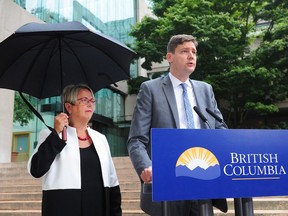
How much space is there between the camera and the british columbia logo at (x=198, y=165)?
4.57ft

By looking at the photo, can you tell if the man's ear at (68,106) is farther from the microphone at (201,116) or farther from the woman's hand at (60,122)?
the microphone at (201,116)

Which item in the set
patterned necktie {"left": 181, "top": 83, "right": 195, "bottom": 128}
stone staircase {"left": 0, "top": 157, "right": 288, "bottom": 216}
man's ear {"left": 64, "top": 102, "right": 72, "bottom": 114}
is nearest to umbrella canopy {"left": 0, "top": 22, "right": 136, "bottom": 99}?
man's ear {"left": 64, "top": 102, "right": 72, "bottom": 114}

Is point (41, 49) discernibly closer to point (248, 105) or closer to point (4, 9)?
point (4, 9)

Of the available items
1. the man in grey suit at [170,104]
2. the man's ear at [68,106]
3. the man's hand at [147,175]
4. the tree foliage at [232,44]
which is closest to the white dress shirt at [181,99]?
the man in grey suit at [170,104]

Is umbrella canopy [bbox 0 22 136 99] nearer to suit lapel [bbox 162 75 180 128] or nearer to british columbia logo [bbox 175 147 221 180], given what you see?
suit lapel [bbox 162 75 180 128]

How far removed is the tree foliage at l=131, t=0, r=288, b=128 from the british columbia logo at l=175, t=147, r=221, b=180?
12.6 metres

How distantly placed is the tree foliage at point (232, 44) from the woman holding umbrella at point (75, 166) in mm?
11958

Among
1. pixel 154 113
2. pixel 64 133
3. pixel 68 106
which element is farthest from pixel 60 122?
pixel 154 113

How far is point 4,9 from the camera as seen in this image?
12.3m

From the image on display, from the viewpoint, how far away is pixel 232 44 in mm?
14922

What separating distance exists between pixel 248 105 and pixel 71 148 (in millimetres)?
13719

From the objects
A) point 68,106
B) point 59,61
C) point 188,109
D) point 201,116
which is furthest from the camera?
point 59,61

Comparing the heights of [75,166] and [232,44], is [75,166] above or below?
below

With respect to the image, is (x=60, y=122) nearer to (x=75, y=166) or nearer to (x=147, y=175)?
(x=75, y=166)
